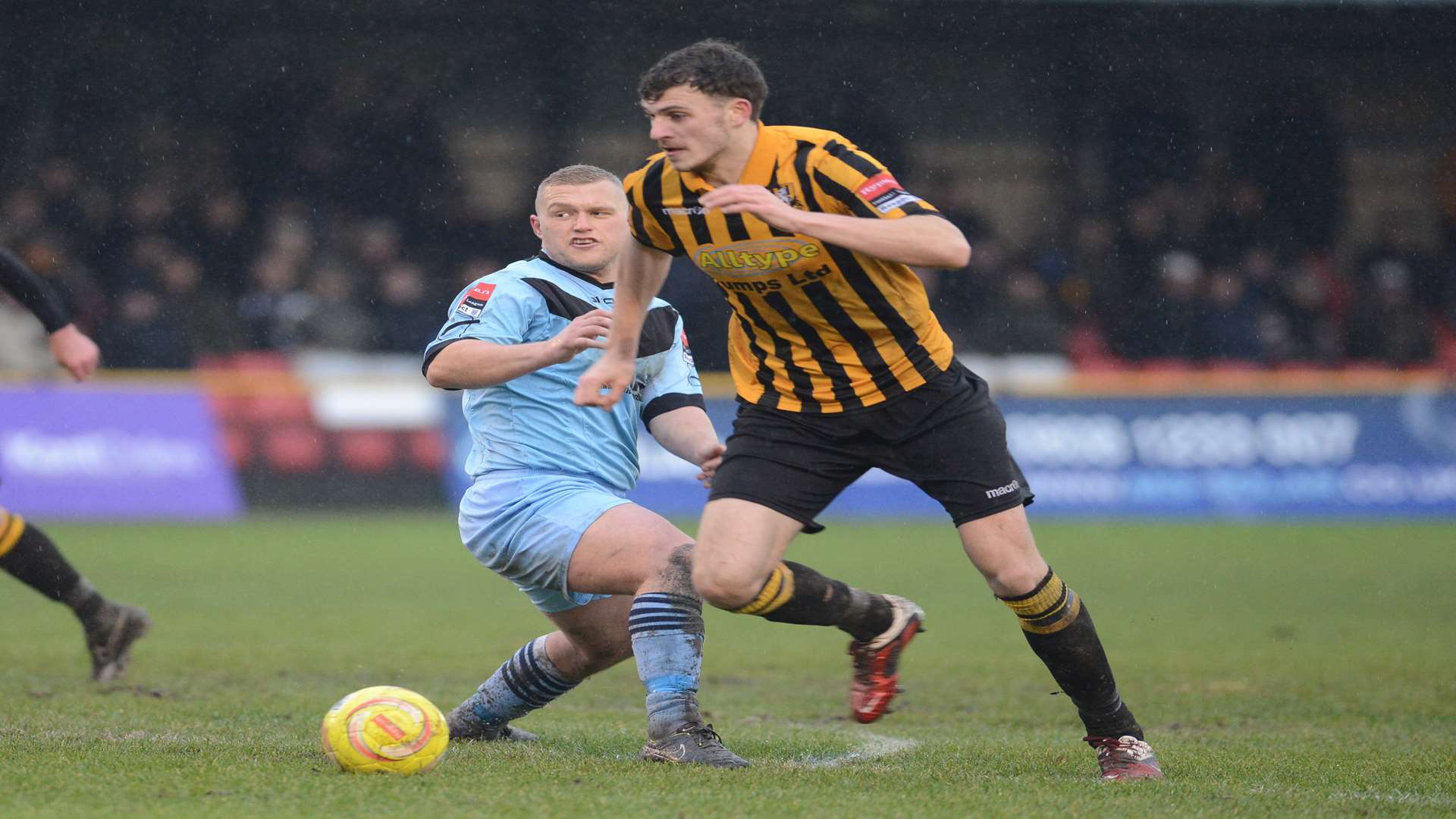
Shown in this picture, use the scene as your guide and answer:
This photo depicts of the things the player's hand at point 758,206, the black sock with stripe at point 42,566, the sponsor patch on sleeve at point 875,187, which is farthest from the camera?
the black sock with stripe at point 42,566

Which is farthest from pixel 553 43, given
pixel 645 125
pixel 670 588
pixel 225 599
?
pixel 670 588

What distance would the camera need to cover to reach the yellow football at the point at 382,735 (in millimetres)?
4160

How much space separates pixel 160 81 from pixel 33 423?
247 inches

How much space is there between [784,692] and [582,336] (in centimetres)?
263

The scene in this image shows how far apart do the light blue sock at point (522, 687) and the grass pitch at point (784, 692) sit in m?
0.14

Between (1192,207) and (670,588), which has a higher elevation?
(1192,207)

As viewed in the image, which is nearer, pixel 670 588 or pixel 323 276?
pixel 670 588

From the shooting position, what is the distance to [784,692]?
21.4 feet

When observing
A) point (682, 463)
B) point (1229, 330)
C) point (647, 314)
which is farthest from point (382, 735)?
point (1229, 330)

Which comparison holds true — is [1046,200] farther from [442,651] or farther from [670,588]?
[670,588]

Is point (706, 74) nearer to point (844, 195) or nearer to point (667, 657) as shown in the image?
point (844, 195)

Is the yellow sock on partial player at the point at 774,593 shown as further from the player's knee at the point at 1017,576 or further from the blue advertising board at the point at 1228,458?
the blue advertising board at the point at 1228,458

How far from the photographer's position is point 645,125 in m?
20.2

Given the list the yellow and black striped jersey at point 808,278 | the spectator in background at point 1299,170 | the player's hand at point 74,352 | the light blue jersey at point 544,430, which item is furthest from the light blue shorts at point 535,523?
the spectator in background at point 1299,170
